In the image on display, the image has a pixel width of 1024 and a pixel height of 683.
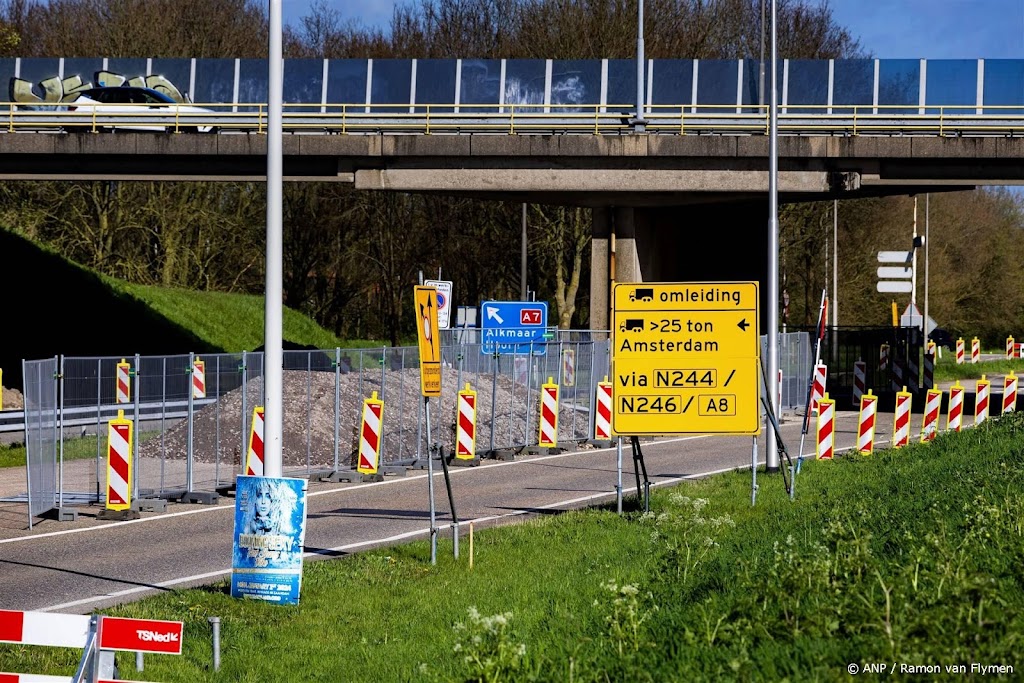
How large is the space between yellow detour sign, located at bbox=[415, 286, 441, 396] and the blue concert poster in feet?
7.87

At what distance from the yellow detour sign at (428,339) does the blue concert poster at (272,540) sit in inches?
94.5

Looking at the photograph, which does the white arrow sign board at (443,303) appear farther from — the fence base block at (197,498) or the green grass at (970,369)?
the green grass at (970,369)

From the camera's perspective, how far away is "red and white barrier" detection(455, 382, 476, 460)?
2462 centimetres

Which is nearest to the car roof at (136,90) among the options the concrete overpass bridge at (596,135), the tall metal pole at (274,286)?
the concrete overpass bridge at (596,135)

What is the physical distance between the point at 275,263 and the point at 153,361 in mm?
8017

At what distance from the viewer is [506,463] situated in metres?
25.0

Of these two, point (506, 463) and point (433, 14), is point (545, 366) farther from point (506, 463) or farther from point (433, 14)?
point (433, 14)

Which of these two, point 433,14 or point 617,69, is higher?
point 433,14

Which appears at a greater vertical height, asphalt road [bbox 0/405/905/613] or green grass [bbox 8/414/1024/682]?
green grass [bbox 8/414/1024/682]

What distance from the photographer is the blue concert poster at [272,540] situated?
1131 centimetres

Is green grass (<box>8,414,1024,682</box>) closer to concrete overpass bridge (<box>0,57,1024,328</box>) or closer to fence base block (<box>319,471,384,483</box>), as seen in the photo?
fence base block (<box>319,471,384,483</box>)

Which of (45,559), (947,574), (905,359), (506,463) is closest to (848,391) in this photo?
(905,359)

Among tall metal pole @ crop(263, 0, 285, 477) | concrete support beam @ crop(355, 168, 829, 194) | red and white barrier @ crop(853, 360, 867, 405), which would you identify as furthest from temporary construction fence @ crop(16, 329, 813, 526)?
red and white barrier @ crop(853, 360, 867, 405)

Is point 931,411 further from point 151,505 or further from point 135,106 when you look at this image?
point 135,106
